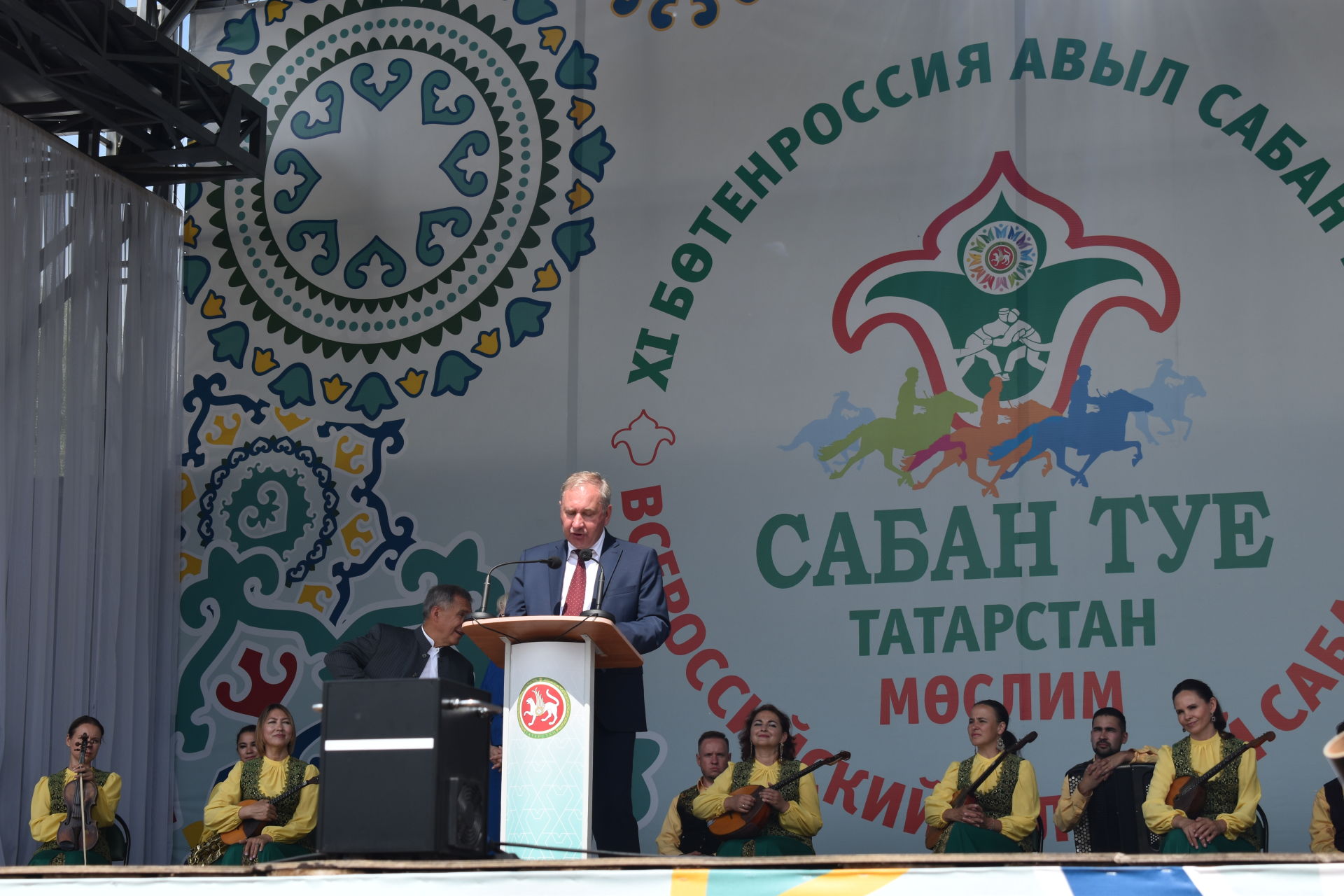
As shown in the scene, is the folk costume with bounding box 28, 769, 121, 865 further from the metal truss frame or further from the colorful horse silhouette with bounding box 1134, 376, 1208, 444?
the colorful horse silhouette with bounding box 1134, 376, 1208, 444

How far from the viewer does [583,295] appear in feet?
21.2

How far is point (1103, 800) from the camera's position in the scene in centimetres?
514

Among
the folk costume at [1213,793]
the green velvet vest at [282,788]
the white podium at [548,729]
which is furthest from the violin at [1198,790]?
the green velvet vest at [282,788]

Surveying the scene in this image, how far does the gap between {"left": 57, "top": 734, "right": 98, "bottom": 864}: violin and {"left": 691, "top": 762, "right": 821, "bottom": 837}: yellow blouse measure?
2.20m

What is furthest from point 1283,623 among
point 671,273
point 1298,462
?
point 671,273

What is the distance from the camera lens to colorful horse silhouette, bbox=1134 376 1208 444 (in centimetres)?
574

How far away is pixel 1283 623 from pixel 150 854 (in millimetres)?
4597

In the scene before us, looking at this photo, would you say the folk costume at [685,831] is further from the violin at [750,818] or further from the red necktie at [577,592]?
the red necktie at [577,592]

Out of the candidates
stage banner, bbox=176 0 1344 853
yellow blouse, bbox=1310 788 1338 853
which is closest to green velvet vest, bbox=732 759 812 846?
stage banner, bbox=176 0 1344 853

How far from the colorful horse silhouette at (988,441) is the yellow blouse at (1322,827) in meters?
1.52

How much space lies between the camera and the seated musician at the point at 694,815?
541 cm

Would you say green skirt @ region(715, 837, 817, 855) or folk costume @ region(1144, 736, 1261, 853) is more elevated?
folk costume @ region(1144, 736, 1261, 853)

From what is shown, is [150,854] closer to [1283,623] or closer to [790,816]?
[790,816]

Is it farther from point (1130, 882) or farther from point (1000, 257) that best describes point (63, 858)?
point (1130, 882)
